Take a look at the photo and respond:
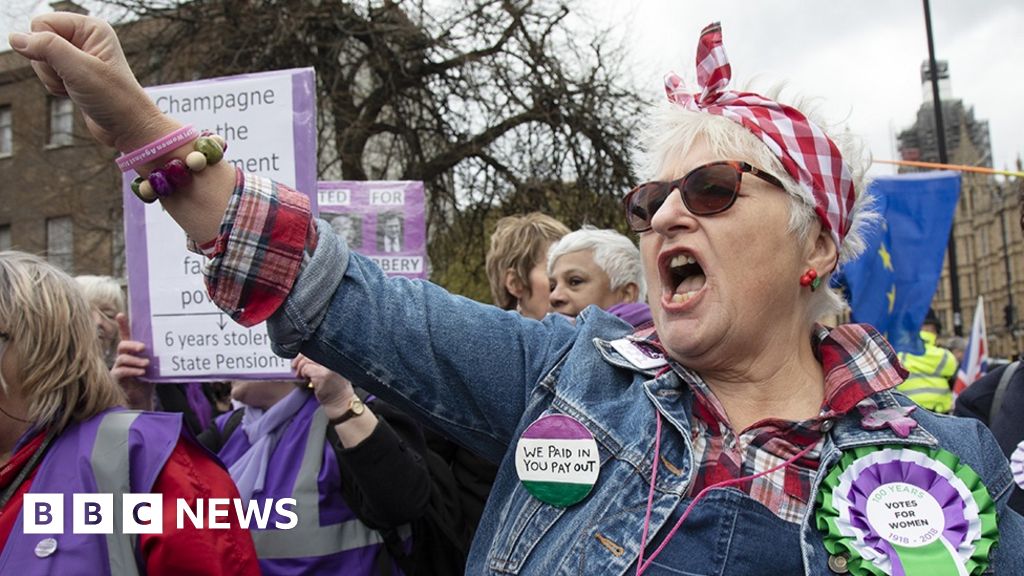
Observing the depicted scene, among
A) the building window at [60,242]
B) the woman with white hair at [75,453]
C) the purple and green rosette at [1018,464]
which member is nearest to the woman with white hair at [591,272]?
the purple and green rosette at [1018,464]

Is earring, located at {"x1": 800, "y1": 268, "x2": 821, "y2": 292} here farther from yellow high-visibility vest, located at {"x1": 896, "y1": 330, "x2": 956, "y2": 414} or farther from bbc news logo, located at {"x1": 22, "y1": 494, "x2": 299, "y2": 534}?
yellow high-visibility vest, located at {"x1": 896, "y1": 330, "x2": 956, "y2": 414}

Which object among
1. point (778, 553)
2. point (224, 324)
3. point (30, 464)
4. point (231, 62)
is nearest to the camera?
point (778, 553)

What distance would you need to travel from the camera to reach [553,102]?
9.41 metres

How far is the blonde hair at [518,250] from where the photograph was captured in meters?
3.93

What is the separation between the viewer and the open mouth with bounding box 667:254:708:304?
159 centimetres

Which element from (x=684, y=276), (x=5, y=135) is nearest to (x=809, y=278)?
(x=684, y=276)

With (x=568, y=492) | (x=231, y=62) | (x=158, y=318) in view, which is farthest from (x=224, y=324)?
(x=231, y=62)

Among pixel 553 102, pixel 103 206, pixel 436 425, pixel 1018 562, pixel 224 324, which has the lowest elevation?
pixel 1018 562

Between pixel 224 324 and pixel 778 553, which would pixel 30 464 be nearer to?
pixel 224 324

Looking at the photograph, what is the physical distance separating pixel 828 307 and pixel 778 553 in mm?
632

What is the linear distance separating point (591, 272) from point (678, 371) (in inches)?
74.9

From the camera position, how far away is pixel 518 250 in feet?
12.9

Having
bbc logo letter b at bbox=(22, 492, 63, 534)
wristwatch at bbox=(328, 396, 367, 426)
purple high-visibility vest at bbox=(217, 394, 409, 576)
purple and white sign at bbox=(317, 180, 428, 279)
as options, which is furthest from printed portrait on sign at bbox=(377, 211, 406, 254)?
bbc logo letter b at bbox=(22, 492, 63, 534)

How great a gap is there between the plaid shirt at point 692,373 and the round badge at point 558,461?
0.60 feet
